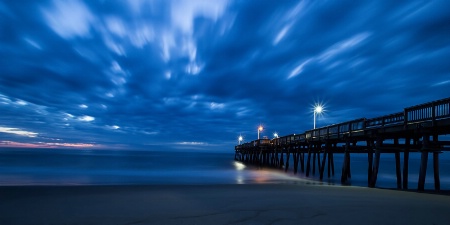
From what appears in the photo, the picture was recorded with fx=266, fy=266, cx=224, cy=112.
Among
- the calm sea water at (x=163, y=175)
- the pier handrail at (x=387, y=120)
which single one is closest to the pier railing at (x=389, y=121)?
the pier handrail at (x=387, y=120)

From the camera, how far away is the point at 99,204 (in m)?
7.61

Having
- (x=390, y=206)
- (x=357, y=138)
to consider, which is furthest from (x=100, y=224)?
(x=357, y=138)

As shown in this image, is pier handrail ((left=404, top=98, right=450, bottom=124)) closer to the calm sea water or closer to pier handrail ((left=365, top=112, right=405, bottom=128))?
pier handrail ((left=365, top=112, right=405, bottom=128))

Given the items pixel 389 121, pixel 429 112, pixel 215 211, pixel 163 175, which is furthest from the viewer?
pixel 163 175

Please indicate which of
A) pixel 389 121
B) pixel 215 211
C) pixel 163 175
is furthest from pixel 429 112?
pixel 163 175

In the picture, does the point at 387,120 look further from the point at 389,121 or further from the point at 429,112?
the point at 429,112

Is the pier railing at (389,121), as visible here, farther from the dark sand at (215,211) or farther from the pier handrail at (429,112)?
the dark sand at (215,211)

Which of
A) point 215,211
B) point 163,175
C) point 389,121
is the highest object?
point 389,121

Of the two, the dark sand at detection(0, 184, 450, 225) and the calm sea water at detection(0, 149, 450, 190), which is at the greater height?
the dark sand at detection(0, 184, 450, 225)

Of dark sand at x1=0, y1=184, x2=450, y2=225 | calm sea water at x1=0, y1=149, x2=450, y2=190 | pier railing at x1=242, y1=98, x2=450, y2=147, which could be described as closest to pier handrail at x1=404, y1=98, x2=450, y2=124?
pier railing at x1=242, y1=98, x2=450, y2=147

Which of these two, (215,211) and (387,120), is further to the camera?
(387,120)

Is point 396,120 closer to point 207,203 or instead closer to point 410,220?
point 410,220

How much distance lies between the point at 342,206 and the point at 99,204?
6724 millimetres

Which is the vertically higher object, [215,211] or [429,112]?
[429,112]
